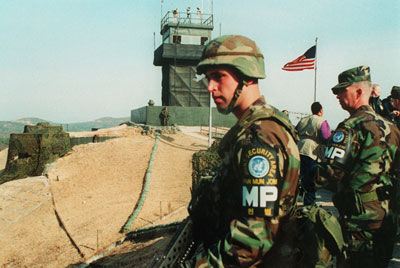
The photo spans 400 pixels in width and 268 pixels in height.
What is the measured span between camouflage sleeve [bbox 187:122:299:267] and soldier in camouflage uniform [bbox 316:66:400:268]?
58.8 inches

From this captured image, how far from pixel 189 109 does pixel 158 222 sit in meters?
21.1

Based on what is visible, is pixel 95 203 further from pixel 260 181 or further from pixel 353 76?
pixel 260 181

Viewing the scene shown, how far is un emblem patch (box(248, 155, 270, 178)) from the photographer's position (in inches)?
78.6

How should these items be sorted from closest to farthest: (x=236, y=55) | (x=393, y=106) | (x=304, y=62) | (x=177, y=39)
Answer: (x=236, y=55) → (x=393, y=106) → (x=304, y=62) → (x=177, y=39)

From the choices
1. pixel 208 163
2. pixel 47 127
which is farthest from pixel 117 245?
pixel 47 127

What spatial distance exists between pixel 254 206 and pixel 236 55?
945mm

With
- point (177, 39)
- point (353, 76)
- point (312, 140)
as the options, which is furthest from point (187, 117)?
point (353, 76)

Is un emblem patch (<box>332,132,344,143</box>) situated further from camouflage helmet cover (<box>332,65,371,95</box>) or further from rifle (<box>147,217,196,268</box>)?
rifle (<box>147,217,196,268</box>)

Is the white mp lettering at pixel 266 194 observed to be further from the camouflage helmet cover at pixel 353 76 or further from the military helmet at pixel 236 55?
the camouflage helmet cover at pixel 353 76

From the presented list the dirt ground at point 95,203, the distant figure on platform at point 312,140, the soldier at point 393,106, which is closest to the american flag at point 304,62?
the dirt ground at point 95,203

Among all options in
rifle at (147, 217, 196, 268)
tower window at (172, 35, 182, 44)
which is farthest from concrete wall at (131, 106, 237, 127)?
rifle at (147, 217, 196, 268)

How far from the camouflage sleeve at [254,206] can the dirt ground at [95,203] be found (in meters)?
4.68

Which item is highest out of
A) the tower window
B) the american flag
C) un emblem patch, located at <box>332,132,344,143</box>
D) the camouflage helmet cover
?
the tower window

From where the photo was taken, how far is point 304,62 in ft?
55.2
